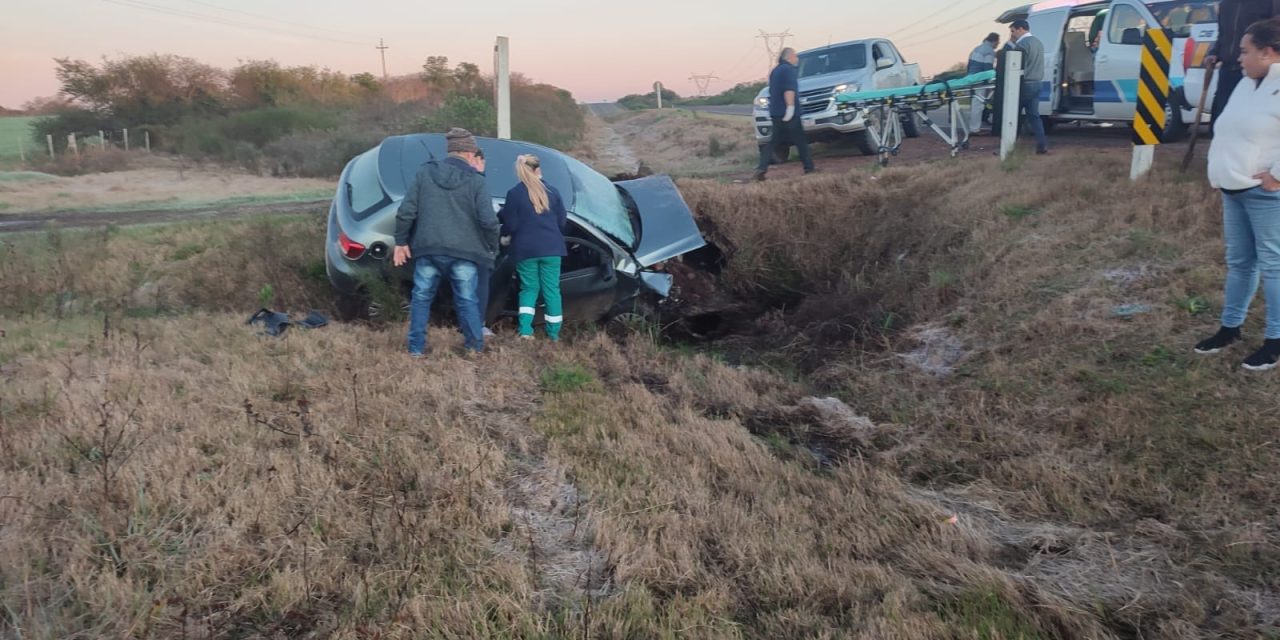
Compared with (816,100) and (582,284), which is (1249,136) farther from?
(816,100)

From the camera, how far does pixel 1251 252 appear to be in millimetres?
4594

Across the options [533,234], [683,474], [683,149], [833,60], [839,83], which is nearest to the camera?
[683,474]

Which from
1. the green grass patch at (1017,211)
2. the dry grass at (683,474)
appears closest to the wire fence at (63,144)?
the dry grass at (683,474)

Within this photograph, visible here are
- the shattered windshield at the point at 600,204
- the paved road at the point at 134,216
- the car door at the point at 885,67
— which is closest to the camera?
the shattered windshield at the point at 600,204

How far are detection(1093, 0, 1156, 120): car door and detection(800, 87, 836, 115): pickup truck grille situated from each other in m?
3.68

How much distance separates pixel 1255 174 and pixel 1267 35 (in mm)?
721

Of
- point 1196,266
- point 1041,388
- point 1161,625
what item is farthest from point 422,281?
point 1196,266

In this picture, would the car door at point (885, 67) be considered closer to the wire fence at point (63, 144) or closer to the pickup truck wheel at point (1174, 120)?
the pickup truck wheel at point (1174, 120)

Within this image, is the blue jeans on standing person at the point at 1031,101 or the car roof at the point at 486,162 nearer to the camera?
the car roof at the point at 486,162

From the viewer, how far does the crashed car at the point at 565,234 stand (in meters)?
6.41

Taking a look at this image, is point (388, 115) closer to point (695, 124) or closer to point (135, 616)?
point (695, 124)

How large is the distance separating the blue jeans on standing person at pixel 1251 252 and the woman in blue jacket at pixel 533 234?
4296 mm

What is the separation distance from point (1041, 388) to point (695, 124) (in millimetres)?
26524

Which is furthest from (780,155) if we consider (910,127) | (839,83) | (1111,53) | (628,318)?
(628,318)
